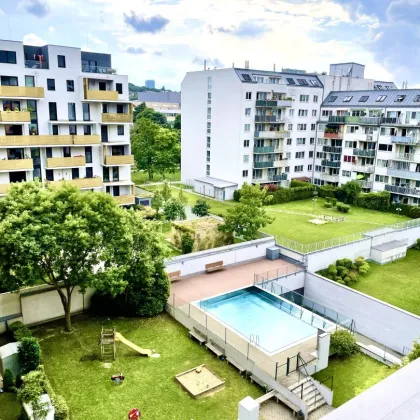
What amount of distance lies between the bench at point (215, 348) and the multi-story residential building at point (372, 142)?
145ft

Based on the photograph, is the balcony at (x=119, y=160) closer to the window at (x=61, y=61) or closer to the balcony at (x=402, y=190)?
the window at (x=61, y=61)

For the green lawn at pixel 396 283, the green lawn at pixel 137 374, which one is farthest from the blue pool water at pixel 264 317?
the green lawn at pixel 396 283

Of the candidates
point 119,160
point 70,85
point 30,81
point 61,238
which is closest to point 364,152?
point 119,160

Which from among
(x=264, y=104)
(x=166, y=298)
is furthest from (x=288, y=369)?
(x=264, y=104)

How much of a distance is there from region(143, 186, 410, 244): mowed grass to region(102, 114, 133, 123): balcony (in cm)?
1501

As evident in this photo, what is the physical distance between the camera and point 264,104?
200 feet

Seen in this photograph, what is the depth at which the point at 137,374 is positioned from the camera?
838 inches

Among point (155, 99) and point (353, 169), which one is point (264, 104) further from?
point (155, 99)

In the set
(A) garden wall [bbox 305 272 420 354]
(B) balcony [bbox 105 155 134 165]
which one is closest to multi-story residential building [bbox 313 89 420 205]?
(A) garden wall [bbox 305 272 420 354]

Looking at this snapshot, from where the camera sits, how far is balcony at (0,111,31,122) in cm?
3784

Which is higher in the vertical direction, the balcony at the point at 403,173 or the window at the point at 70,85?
the window at the point at 70,85

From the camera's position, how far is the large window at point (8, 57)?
3819cm

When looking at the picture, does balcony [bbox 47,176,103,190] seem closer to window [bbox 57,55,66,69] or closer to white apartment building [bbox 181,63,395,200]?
window [bbox 57,55,66,69]

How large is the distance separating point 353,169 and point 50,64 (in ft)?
146
